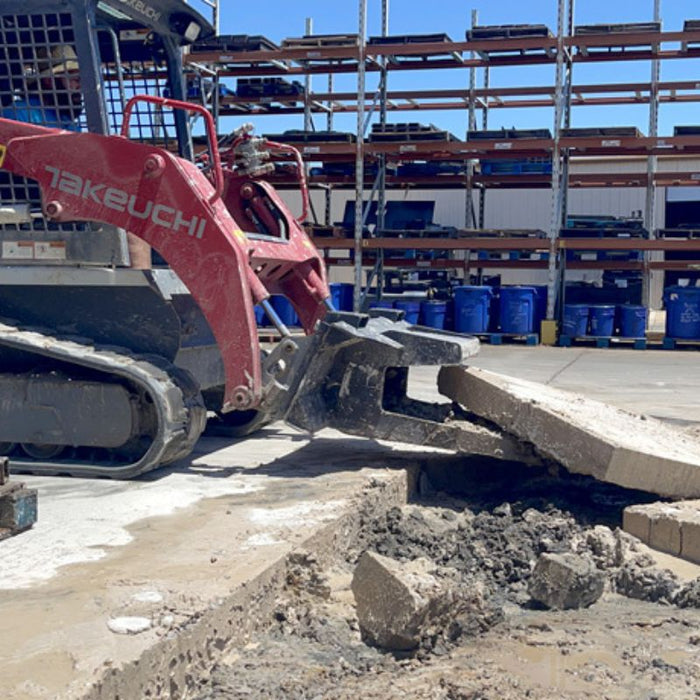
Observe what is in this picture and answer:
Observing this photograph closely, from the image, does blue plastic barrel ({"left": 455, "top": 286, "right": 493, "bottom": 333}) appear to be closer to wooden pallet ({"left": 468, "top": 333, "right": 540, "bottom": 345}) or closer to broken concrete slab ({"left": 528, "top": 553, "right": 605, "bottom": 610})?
wooden pallet ({"left": 468, "top": 333, "right": 540, "bottom": 345})

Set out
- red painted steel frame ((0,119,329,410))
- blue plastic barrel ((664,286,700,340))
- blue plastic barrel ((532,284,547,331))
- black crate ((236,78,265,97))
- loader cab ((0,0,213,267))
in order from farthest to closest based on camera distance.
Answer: black crate ((236,78,265,97)), blue plastic barrel ((532,284,547,331)), blue plastic barrel ((664,286,700,340)), loader cab ((0,0,213,267)), red painted steel frame ((0,119,329,410))

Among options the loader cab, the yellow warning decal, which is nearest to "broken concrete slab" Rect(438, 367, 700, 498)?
the yellow warning decal

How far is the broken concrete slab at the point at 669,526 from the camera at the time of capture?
5.50 metres

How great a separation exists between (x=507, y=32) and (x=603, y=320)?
5457 millimetres

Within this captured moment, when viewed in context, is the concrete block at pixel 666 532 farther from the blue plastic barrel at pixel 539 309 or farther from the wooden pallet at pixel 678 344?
the blue plastic barrel at pixel 539 309

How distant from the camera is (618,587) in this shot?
510 centimetres

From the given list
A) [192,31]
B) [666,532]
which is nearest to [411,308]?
[192,31]

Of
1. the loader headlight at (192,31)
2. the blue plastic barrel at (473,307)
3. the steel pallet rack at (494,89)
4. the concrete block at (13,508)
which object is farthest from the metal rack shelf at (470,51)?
the concrete block at (13,508)

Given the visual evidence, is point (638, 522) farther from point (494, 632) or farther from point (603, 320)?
point (603, 320)

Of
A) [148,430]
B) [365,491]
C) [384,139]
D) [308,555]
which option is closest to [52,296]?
[148,430]

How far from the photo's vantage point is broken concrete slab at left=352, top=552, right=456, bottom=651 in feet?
13.3

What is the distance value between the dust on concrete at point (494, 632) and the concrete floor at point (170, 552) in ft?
0.53

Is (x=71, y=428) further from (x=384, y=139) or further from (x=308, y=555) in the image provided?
(x=384, y=139)

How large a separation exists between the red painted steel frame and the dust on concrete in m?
1.38
